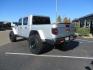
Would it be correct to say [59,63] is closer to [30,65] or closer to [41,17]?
[30,65]

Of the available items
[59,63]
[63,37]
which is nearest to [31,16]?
[63,37]

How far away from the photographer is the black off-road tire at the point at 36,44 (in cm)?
963

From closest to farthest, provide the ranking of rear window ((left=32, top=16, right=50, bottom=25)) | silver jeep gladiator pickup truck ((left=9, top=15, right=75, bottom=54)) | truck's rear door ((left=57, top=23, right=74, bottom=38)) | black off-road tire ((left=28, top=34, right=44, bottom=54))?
1. silver jeep gladiator pickup truck ((left=9, top=15, right=75, bottom=54))
2. truck's rear door ((left=57, top=23, right=74, bottom=38))
3. black off-road tire ((left=28, top=34, right=44, bottom=54))
4. rear window ((left=32, top=16, right=50, bottom=25))

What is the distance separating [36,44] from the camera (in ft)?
32.5

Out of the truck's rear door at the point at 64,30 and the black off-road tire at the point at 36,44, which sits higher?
the truck's rear door at the point at 64,30

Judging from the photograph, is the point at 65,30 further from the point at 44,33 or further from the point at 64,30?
the point at 44,33

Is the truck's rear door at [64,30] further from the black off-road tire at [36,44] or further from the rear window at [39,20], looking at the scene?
the rear window at [39,20]

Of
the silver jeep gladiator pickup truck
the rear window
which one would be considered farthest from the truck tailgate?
the rear window

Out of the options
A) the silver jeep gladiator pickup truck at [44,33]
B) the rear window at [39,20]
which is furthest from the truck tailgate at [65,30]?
the rear window at [39,20]

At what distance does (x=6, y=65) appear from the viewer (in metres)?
7.44

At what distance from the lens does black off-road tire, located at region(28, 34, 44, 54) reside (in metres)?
9.63

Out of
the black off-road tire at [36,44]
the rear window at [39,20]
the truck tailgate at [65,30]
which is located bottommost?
the black off-road tire at [36,44]

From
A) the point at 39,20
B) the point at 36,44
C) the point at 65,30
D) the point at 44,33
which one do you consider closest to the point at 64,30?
the point at 65,30

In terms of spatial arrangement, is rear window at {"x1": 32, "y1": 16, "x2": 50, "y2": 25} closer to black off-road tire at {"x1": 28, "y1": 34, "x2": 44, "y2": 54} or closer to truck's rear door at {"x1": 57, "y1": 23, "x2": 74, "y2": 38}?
black off-road tire at {"x1": 28, "y1": 34, "x2": 44, "y2": 54}
